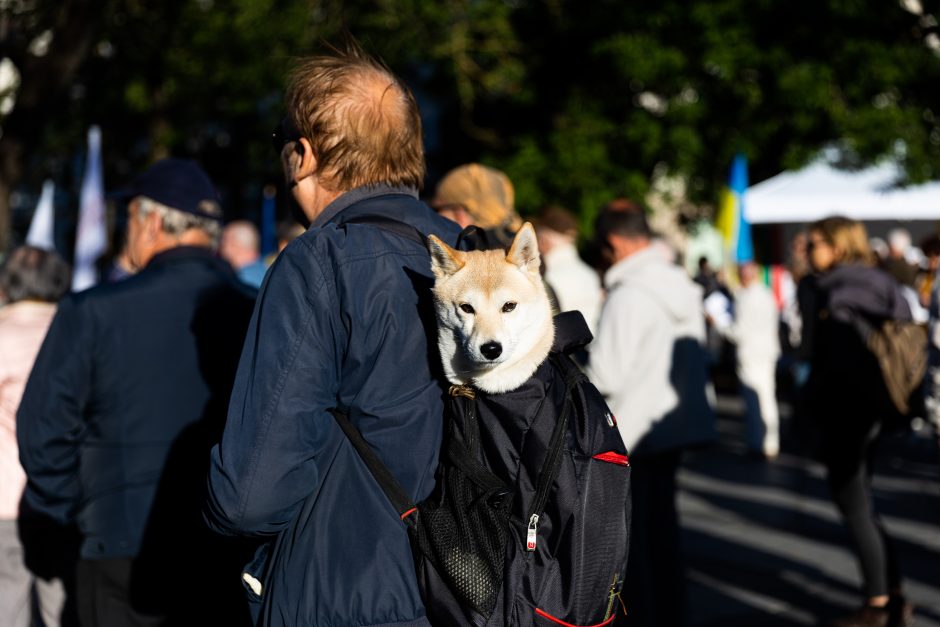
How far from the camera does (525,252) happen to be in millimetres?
3025

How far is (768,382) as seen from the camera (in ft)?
43.5

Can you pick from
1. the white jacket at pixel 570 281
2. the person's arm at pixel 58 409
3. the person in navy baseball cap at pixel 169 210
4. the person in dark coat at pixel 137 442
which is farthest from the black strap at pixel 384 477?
the white jacket at pixel 570 281

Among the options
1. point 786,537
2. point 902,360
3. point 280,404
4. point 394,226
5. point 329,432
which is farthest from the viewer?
point 786,537


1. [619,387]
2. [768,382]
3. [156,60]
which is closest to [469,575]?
[619,387]

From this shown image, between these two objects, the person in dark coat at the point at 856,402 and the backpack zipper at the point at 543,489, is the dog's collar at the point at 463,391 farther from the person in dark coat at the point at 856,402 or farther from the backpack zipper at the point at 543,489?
the person in dark coat at the point at 856,402

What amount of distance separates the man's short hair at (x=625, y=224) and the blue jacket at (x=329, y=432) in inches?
136

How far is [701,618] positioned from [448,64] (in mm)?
17616

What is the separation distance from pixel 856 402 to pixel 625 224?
5.29 ft

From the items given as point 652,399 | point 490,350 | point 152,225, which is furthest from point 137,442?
point 652,399

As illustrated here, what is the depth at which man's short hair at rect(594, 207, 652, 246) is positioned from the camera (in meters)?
6.03

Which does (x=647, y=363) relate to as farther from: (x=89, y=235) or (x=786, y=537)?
(x=89, y=235)

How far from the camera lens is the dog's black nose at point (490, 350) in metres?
2.65

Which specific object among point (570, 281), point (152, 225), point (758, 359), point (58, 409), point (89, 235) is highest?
point (89, 235)

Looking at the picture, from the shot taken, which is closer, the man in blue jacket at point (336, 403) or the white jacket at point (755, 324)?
the man in blue jacket at point (336, 403)
